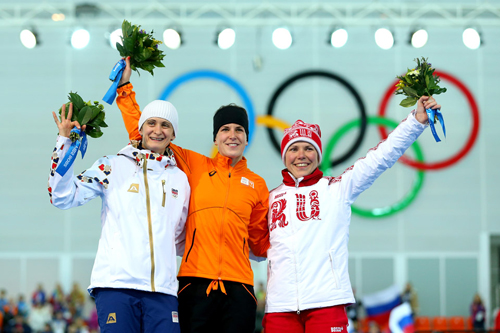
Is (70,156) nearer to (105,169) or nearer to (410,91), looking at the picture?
(105,169)

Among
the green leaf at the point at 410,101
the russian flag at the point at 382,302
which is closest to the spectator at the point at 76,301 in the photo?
the russian flag at the point at 382,302

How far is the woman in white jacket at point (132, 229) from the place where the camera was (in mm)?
3215

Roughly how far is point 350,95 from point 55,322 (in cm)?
897

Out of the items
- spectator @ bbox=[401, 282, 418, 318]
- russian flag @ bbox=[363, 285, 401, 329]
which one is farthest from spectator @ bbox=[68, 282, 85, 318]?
spectator @ bbox=[401, 282, 418, 318]

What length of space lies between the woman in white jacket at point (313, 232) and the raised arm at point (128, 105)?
1.01 m

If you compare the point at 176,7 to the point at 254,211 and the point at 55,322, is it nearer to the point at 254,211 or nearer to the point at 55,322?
the point at 55,322

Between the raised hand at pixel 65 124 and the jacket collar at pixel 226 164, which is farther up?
the raised hand at pixel 65 124

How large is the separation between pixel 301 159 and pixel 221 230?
27.7 inches

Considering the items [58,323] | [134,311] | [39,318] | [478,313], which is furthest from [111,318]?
[478,313]

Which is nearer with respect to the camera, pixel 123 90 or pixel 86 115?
pixel 86 115

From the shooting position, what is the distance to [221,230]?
358cm

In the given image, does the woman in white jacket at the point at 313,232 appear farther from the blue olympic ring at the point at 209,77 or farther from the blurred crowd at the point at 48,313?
the blue olympic ring at the point at 209,77

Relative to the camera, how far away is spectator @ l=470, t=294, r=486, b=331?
14109mm

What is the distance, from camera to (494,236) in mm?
15570
